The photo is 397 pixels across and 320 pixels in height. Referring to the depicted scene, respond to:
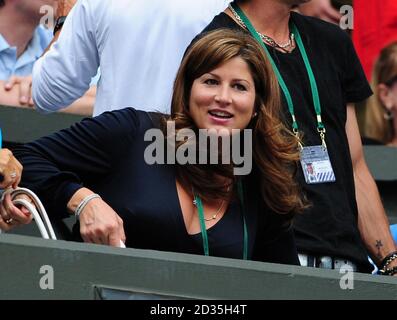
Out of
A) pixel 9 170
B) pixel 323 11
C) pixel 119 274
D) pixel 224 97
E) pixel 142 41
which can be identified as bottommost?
pixel 119 274

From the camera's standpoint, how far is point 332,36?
216 inches

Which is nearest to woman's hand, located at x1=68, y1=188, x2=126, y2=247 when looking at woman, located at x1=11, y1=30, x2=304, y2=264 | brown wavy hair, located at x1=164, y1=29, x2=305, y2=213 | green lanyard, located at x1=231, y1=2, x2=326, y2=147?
woman, located at x1=11, y1=30, x2=304, y2=264

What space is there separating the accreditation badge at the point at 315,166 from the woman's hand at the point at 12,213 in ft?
3.78

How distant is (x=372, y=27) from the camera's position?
754 centimetres

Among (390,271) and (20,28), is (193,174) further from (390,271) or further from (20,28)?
(20,28)

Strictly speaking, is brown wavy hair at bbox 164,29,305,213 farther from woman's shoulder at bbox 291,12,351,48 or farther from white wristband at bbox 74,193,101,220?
woman's shoulder at bbox 291,12,351,48

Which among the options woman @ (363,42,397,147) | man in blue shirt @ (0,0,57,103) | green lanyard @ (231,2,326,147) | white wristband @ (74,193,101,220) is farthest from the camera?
woman @ (363,42,397,147)

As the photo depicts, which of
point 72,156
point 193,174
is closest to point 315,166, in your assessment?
point 193,174

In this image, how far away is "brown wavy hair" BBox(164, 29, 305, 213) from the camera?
15.6 ft

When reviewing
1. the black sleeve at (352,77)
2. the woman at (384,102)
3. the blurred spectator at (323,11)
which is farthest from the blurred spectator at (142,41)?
the blurred spectator at (323,11)

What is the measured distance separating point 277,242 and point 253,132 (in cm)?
38

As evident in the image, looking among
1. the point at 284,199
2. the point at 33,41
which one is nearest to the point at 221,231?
the point at 284,199

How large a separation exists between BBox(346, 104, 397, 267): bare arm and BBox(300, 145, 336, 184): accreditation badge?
1.22 feet

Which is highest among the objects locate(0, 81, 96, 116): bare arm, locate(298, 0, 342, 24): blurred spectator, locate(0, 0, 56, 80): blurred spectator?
locate(298, 0, 342, 24): blurred spectator
